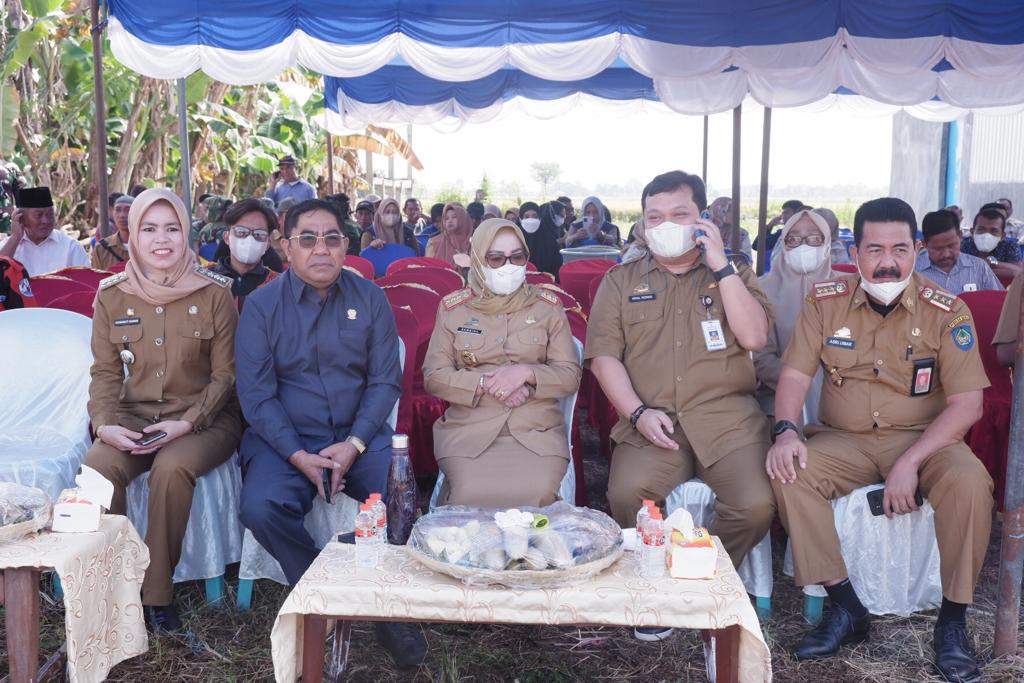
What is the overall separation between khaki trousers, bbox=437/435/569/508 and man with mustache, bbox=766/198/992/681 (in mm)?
788

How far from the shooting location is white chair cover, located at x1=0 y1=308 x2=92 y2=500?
3.55 meters

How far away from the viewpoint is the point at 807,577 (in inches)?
117

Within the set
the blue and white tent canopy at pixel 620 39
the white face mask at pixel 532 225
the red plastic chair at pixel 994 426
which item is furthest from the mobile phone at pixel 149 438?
the white face mask at pixel 532 225

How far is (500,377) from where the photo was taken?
10.7 ft

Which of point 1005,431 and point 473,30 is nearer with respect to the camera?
point 1005,431

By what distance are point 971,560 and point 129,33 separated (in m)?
7.45

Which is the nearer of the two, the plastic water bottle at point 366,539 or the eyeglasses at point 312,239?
the plastic water bottle at point 366,539

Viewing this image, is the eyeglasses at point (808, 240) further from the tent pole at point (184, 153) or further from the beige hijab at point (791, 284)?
the tent pole at point (184, 153)

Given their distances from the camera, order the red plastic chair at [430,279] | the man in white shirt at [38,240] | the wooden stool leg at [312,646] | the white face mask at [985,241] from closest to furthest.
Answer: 1. the wooden stool leg at [312,646]
2. the red plastic chair at [430,279]
3. the man in white shirt at [38,240]
4. the white face mask at [985,241]

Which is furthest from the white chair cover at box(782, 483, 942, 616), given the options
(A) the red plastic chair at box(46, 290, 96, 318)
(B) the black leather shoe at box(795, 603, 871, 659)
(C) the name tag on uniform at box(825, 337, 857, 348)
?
(A) the red plastic chair at box(46, 290, 96, 318)

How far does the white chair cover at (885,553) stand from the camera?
10.3ft

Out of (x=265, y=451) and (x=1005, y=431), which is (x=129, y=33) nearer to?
(x=265, y=451)

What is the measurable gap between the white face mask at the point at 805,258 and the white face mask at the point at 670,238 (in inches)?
34.8

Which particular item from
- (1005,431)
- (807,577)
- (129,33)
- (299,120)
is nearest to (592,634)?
(807,577)
